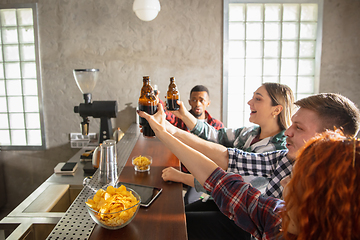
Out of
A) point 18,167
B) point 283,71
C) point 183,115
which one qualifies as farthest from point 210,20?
point 18,167

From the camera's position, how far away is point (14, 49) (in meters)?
3.40

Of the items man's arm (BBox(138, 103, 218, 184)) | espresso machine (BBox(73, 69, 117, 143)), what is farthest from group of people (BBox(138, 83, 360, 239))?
espresso machine (BBox(73, 69, 117, 143))

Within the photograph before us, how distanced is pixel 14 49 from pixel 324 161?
3906mm

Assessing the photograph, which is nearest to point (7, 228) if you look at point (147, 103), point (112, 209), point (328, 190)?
point (112, 209)

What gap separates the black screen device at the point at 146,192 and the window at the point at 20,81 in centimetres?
268

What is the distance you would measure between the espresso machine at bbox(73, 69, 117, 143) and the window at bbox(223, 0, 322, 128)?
1860 mm

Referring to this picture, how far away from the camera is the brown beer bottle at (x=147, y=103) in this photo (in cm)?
154

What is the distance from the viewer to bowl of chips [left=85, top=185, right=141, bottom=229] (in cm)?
99

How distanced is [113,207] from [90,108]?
112 centimetres

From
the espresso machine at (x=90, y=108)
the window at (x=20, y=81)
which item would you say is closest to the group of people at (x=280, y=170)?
the espresso machine at (x=90, y=108)

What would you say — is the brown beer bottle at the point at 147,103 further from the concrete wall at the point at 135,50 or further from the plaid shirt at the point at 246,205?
the concrete wall at the point at 135,50

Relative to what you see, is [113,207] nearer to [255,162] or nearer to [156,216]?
[156,216]

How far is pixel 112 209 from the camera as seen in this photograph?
1000 mm

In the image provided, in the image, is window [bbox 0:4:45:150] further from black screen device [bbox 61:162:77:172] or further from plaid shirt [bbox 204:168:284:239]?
plaid shirt [bbox 204:168:284:239]
